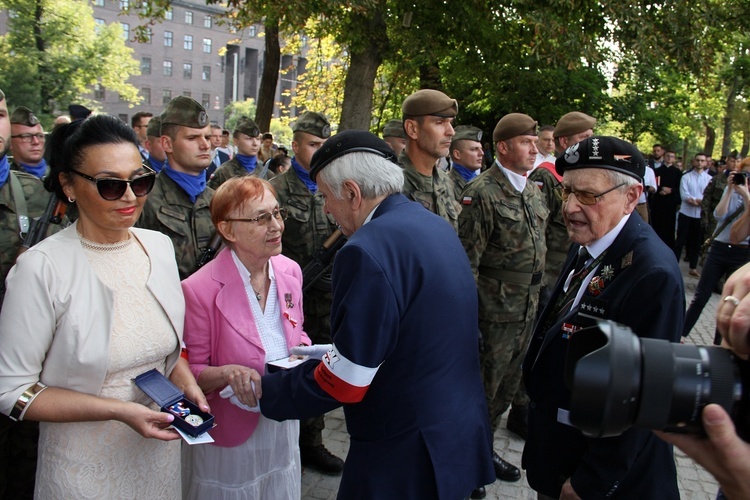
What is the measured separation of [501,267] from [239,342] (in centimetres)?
235

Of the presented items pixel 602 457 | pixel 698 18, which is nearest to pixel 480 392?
pixel 602 457

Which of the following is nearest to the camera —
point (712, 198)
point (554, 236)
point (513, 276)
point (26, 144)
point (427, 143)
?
point (513, 276)

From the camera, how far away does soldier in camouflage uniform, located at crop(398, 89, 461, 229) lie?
4332 mm

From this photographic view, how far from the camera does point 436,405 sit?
78.9 inches

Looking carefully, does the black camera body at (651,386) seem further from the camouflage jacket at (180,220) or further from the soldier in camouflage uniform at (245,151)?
the soldier in camouflage uniform at (245,151)

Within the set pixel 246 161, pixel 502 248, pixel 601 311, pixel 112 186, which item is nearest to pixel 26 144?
pixel 246 161

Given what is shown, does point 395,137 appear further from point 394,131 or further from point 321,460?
point 321,460

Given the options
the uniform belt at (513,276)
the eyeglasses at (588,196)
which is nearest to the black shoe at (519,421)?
the uniform belt at (513,276)

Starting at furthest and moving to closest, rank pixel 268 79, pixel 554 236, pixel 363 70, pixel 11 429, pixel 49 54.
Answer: pixel 49 54, pixel 268 79, pixel 363 70, pixel 554 236, pixel 11 429

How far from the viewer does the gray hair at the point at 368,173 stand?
2.16 metres

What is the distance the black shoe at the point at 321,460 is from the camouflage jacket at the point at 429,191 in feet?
6.22

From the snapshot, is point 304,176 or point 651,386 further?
point 304,176

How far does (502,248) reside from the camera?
169 inches

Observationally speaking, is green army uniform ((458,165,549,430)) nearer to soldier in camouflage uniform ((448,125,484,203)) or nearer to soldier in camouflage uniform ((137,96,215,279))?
soldier in camouflage uniform ((137,96,215,279))
